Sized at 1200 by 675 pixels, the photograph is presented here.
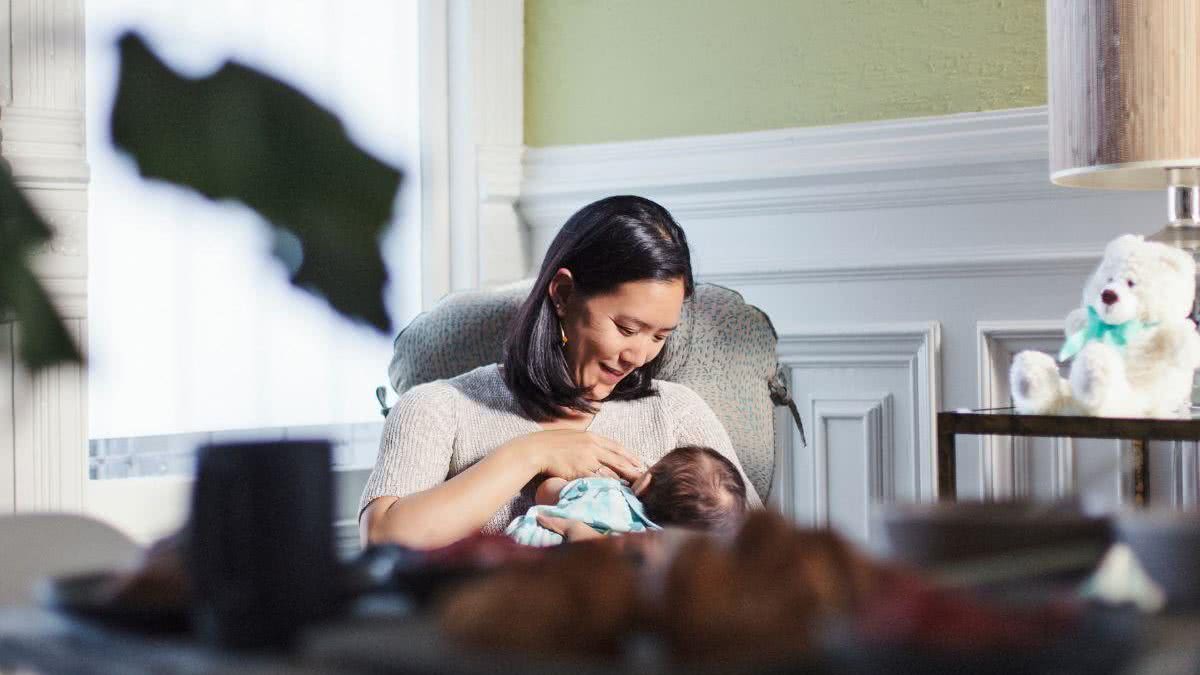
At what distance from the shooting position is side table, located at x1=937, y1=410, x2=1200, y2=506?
1.64m

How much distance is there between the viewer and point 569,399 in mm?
1880

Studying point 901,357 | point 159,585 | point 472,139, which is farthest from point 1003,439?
point 159,585

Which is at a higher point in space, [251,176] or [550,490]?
[251,176]

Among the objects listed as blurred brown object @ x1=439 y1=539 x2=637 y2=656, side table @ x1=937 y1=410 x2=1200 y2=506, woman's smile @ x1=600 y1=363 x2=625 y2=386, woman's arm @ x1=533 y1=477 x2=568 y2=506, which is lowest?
woman's arm @ x1=533 y1=477 x2=568 y2=506

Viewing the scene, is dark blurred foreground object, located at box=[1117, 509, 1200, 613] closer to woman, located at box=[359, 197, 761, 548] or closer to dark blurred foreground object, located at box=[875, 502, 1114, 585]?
dark blurred foreground object, located at box=[875, 502, 1114, 585]

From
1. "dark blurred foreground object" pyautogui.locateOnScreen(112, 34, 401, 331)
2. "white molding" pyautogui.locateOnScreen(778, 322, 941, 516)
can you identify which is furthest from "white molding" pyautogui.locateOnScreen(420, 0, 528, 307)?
"dark blurred foreground object" pyautogui.locateOnScreen(112, 34, 401, 331)

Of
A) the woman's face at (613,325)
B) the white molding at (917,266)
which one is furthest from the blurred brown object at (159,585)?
the white molding at (917,266)

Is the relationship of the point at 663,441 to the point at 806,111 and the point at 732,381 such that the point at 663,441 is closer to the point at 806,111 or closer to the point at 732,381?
the point at 732,381

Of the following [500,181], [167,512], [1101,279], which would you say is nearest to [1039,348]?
[1101,279]

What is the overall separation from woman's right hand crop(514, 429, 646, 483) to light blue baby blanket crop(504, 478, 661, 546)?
0.12 feet

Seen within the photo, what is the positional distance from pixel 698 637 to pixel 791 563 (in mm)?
59

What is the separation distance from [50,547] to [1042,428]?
1275 millimetres

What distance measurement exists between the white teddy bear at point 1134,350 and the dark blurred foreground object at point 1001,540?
1.26m

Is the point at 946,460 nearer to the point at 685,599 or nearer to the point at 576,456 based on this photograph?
the point at 576,456
